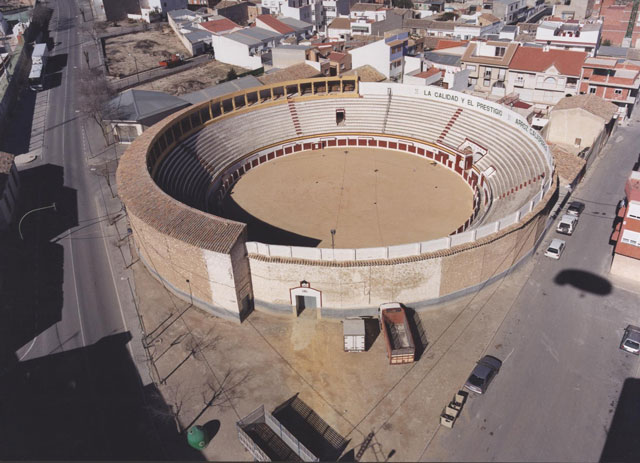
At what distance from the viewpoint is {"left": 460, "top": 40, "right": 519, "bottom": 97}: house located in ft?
247

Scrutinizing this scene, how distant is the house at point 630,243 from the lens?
3894 centimetres

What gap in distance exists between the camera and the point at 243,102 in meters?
67.3

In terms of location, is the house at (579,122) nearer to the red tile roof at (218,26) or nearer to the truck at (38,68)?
the red tile roof at (218,26)

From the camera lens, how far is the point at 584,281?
40562 mm

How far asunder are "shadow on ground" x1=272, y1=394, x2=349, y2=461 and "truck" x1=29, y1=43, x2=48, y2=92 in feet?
284

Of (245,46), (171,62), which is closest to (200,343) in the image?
(245,46)

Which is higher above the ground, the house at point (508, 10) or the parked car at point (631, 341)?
the house at point (508, 10)

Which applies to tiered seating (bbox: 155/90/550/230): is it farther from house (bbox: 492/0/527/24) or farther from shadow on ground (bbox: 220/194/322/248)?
house (bbox: 492/0/527/24)

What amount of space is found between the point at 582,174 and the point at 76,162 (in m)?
62.8

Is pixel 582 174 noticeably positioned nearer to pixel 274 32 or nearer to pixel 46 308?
pixel 46 308

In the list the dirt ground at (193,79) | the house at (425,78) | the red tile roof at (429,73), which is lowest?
the dirt ground at (193,79)

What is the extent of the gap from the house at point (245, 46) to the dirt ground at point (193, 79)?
Answer: 1721mm

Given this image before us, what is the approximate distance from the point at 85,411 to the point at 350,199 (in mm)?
31537

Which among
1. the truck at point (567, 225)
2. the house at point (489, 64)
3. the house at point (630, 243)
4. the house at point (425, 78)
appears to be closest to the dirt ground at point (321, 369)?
the house at point (630, 243)
